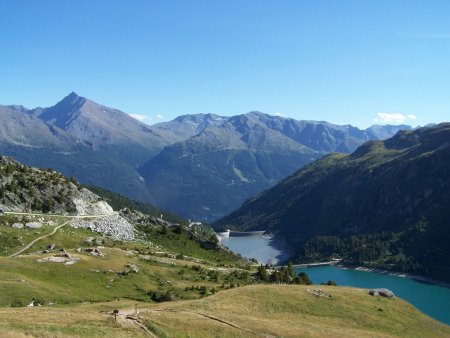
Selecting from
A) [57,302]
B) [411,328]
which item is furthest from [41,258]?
[411,328]

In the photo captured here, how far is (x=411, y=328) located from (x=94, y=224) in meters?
89.4

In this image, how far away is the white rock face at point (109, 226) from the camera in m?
132

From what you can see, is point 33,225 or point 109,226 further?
point 109,226

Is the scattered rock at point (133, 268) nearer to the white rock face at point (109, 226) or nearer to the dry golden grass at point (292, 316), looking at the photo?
the dry golden grass at point (292, 316)

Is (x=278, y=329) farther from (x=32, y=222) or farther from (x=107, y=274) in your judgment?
(x=32, y=222)

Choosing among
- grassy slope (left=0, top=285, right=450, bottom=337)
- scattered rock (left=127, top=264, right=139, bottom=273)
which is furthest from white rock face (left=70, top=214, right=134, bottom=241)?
grassy slope (left=0, top=285, right=450, bottom=337)

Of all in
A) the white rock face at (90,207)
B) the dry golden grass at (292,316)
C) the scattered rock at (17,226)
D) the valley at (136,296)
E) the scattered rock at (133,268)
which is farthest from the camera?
the white rock face at (90,207)

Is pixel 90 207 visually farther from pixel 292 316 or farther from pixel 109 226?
pixel 292 316

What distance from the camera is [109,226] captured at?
453ft

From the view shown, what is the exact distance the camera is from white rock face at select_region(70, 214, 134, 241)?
13225cm

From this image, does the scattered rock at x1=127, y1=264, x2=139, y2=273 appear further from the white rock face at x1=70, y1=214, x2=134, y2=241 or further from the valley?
the white rock face at x1=70, y1=214, x2=134, y2=241

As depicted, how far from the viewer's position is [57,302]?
6681 centimetres

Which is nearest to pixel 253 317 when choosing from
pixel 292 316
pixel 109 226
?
pixel 292 316

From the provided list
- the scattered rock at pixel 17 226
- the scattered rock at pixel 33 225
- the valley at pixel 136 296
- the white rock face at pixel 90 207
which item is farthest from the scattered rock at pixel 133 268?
the white rock face at pixel 90 207
